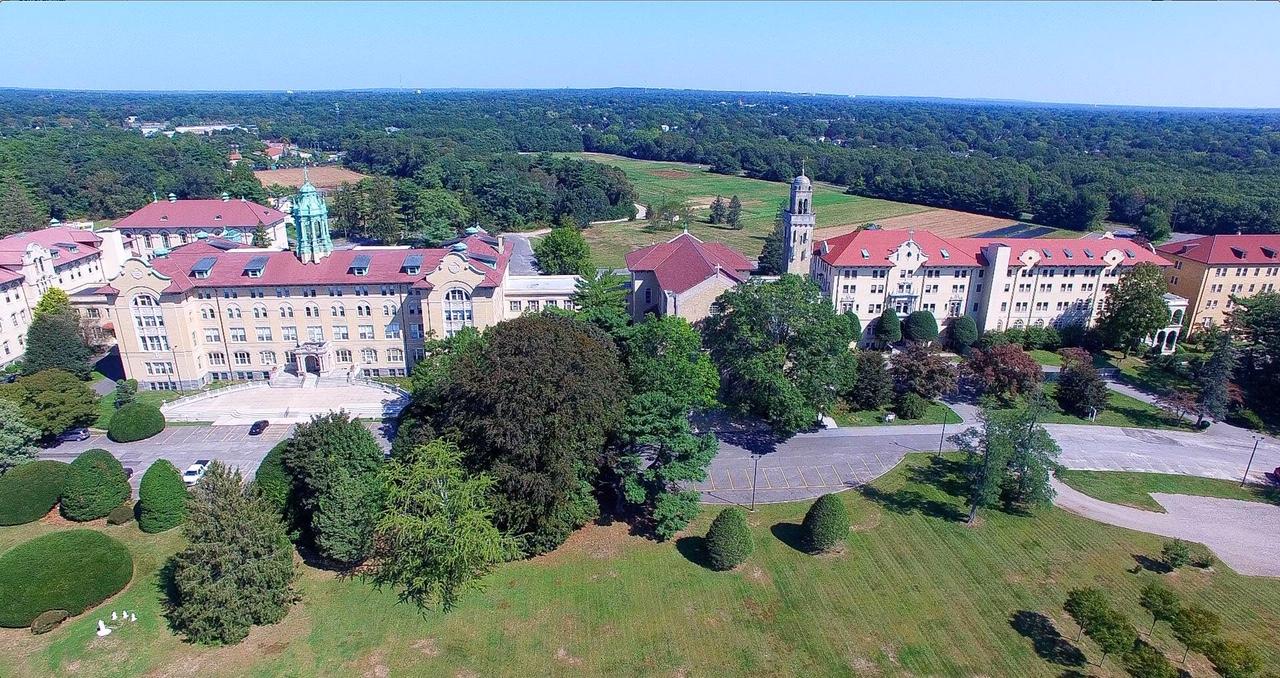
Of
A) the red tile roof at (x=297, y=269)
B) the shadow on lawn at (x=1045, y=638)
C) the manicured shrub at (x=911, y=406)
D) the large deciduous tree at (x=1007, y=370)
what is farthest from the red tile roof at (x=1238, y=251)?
the red tile roof at (x=297, y=269)

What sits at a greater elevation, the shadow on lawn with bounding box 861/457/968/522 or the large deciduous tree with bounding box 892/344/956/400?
the large deciduous tree with bounding box 892/344/956/400

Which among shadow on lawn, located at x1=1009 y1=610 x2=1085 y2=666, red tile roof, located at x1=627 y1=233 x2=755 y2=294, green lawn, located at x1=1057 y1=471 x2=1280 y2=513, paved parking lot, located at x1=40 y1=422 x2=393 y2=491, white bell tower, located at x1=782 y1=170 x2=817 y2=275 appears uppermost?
white bell tower, located at x1=782 y1=170 x2=817 y2=275

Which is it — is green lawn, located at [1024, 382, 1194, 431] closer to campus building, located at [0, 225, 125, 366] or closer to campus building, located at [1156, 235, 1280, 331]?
campus building, located at [1156, 235, 1280, 331]

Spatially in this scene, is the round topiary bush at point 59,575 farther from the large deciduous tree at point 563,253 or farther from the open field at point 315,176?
the open field at point 315,176

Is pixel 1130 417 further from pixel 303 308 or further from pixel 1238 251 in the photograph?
pixel 303 308

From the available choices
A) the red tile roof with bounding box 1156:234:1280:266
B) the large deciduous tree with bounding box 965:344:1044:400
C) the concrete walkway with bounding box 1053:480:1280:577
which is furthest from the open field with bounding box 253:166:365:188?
the concrete walkway with bounding box 1053:480:1280:577

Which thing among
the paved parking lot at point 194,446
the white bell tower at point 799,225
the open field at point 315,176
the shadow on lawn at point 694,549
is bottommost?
the paved parking lot at point 194,446

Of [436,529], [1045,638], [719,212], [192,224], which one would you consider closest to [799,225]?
[1045,638]
